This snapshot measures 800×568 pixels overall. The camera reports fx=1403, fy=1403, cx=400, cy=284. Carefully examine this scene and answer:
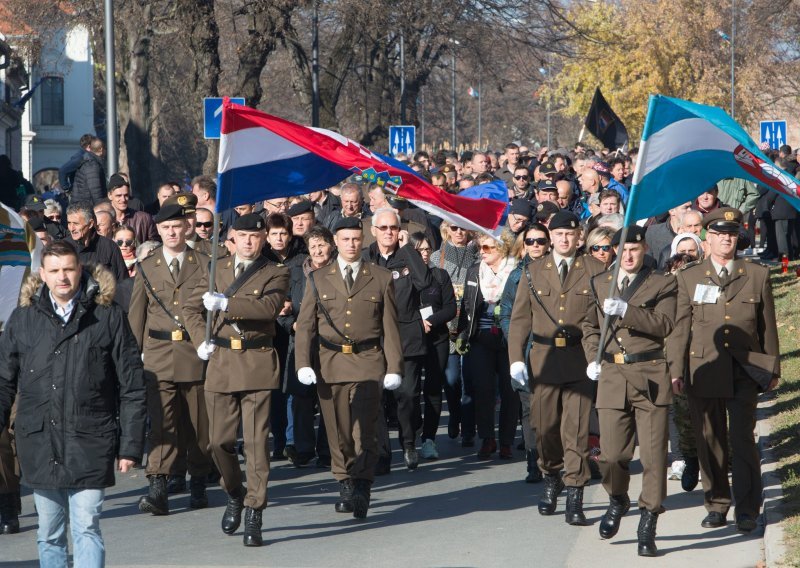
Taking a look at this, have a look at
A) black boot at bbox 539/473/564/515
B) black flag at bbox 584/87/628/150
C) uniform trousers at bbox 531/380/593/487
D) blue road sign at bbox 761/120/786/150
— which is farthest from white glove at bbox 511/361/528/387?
blue road sign at bbox 761/120/786/150

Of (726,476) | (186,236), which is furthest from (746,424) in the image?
(186,236)

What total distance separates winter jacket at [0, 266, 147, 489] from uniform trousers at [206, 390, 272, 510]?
6.03ft

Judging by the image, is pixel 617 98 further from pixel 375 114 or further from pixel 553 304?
pixel 553 304

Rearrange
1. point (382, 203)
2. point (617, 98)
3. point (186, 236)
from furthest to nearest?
point (617, 98)
point (382, 203)
point (186, 236)

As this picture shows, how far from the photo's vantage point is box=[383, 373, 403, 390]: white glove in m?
9.03

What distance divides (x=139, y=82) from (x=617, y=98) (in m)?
33.1

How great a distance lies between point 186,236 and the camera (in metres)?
10.3

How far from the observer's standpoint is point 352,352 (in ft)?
30.2

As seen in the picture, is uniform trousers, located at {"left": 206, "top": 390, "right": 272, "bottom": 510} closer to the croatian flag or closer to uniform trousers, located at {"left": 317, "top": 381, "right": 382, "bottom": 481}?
uniform trousers, located at {"left": 317, "top": 381, "right": 382, "bottom": 481}

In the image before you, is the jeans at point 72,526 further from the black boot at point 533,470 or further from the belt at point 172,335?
the black boot at point 533,470

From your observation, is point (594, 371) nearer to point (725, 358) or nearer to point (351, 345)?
point (725, 358)

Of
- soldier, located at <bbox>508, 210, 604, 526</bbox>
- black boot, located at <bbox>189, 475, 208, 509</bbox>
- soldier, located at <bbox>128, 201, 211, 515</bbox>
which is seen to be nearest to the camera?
soldier, located at <bbox>508, 210, 604, 526</bbox>

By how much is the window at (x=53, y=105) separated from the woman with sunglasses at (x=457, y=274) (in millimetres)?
65107

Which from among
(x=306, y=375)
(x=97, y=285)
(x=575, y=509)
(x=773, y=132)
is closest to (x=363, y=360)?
(x=306, y=375)
